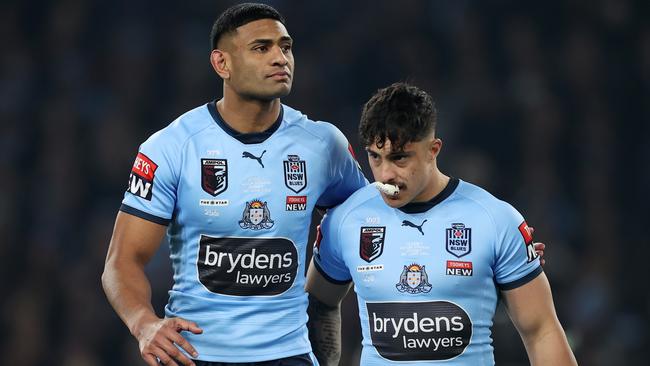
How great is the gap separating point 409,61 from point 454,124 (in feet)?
2.33

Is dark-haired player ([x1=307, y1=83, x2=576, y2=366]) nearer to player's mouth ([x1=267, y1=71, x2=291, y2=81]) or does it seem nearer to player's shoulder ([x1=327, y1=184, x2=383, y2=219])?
player's shoulder ([x1=327, y1=184, x2=383, y2=219])

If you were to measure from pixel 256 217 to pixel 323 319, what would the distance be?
2.07 feet

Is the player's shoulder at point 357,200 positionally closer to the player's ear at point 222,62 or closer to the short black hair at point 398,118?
the short black hair at point 398,118

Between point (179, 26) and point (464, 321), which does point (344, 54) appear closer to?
point (179, 26)

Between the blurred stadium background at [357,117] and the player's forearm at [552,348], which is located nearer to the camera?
the player's forearm at [552,348]

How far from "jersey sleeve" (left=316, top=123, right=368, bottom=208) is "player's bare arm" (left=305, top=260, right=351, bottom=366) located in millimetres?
272

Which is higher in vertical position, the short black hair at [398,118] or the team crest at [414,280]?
the short black hair at [398,118]

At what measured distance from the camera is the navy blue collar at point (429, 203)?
3.99 metres

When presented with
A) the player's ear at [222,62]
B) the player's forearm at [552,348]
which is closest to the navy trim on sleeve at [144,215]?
the player's ear at [222,62]

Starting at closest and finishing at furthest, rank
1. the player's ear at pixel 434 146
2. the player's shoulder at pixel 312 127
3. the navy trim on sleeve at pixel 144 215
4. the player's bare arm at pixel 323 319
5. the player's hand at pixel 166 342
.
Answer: the player's hand at pixel 166 342 → the player's ear at pixel 434 146 → the navy trim on sleeve at pixel 144 215 → the player's shoulder at pixel 312 127 → the player's bare arm at pixel 323 319

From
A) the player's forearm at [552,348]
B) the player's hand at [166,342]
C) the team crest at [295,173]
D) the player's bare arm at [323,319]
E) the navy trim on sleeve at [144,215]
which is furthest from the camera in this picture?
the player's bare arm at [323,319]

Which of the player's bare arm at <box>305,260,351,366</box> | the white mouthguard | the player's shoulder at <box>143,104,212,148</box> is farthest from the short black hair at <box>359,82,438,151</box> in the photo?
the player's bare arm at <box>305,260,351,366</box>

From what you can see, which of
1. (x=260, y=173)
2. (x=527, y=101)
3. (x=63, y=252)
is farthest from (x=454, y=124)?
(x=260, y=173)

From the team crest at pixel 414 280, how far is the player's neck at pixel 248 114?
80 cm
